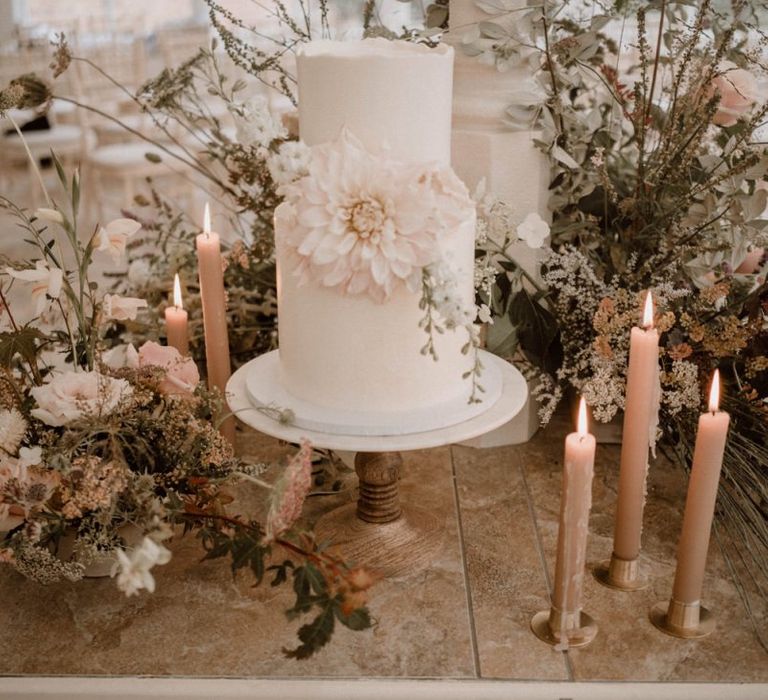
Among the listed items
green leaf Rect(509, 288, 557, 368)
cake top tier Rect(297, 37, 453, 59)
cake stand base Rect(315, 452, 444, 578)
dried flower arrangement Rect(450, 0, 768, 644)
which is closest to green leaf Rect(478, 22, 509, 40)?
dried flower arrangement Rect(450, 0, 768, 644)

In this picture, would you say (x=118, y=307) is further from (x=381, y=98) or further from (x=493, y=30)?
(x=493, y=30)

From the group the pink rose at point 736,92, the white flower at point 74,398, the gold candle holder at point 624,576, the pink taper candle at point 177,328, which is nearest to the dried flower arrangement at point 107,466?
the white flower at point 74,398

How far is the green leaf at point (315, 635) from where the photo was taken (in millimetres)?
751

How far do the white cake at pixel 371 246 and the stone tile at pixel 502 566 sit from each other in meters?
0.20

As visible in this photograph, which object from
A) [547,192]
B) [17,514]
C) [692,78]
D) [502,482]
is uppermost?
[692,78]

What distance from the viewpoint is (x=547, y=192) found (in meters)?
1.31

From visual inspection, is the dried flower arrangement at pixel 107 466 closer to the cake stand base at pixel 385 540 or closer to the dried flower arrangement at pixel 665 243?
the cake stand base at pixel 385 540

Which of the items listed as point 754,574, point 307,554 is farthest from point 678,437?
point 307,554

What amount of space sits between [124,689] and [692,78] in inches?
38.8

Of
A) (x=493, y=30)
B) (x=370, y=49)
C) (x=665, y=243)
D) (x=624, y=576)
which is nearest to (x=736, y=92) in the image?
(x=665, y=243)

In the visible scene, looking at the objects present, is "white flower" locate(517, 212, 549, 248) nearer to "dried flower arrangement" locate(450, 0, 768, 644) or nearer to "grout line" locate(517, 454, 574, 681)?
"dried flower arrangement" locate(450, 0, 768, 644)

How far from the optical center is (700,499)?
882 millimetres

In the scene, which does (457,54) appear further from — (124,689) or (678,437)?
(124,689)

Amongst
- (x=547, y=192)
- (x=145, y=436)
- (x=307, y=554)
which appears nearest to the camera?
(x=307, y=554)
